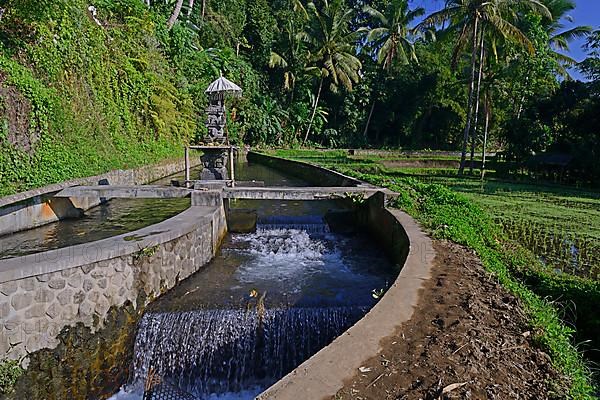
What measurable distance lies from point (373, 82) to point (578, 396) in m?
38.4

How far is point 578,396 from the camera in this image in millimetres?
2807

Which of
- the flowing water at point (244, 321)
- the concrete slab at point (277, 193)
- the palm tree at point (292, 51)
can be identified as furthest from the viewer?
the palm tree at point (292, 51)

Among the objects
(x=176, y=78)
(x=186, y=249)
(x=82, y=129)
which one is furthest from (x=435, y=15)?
(x=186, y=249)

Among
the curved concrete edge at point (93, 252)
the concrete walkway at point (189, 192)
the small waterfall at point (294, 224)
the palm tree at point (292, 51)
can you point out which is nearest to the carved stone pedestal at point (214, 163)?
the small waterfall at point (294, 224)

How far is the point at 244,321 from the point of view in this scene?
5453 millimetres

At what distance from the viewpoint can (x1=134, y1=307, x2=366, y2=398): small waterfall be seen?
16.9 ft

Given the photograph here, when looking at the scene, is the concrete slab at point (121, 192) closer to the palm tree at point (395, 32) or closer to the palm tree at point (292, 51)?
the palm tree at point (292, 51)

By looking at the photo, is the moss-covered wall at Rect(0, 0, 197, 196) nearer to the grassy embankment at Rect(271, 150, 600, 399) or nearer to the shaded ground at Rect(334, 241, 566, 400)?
the shaded ground at Rect(334, 241, 566, 400)

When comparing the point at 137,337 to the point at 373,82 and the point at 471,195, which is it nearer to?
A: the point at 471,195

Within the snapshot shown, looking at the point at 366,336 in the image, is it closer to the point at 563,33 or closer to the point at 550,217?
the point at 550,217

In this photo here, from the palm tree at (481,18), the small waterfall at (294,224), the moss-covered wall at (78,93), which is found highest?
the palm tree at (481,18)

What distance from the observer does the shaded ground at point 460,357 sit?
9.12 ft

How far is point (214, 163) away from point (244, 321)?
658cm

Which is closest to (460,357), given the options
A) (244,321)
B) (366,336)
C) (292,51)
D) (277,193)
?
(366,336)
